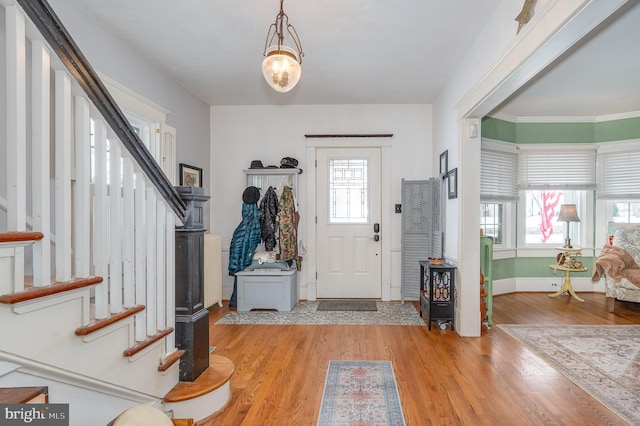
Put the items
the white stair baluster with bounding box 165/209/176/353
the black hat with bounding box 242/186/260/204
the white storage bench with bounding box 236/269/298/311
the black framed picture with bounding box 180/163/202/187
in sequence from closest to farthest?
1. the white stair baluster with bounding box 165/209/176/353
2. the black framed picture with bounding box 180/163/202/187
3. the white storage bench with bounding box 236/269/298/311
4. the black hat with bounding box 242/186/260/204

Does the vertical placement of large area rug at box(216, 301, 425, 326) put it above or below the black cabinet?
below

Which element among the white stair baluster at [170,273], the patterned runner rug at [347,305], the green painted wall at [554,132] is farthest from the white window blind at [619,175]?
the white stair baluster at [170,273]

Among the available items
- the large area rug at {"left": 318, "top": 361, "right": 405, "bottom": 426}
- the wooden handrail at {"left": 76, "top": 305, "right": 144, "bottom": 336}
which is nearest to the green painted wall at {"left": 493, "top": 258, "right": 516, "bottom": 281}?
the large area rug at {"left": 318, "top": 361, "right": 405, "bottom": 426}

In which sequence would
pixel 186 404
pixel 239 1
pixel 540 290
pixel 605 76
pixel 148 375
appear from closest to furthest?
pixel 148 375
pixel 186 404
pixel 239 1
pixel 605 76
pixel 540 290

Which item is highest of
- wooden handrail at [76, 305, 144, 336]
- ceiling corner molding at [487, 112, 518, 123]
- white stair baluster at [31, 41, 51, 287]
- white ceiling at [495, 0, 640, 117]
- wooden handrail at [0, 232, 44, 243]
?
white ceiling at [495, 0, 640, 117]

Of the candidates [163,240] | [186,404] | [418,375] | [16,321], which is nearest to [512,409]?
[418,375]

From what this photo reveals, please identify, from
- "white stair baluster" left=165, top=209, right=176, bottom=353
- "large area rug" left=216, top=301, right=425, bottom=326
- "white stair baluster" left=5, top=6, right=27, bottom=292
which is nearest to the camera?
"white stair baluster" left=5, top=6, right=27, bottom=292

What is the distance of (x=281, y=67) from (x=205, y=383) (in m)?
1.97

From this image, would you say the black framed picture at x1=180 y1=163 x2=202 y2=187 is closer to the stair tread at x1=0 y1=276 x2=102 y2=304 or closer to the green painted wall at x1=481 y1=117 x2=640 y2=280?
the stair tread at x1=0 y1=276 x2=102 y2=304

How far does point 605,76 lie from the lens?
3672mm

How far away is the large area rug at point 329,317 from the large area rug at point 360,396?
107cm

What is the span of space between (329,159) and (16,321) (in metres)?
4.07

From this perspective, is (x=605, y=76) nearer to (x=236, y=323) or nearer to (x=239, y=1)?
(x=239, y=1)

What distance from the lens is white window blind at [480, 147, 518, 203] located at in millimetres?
4906
